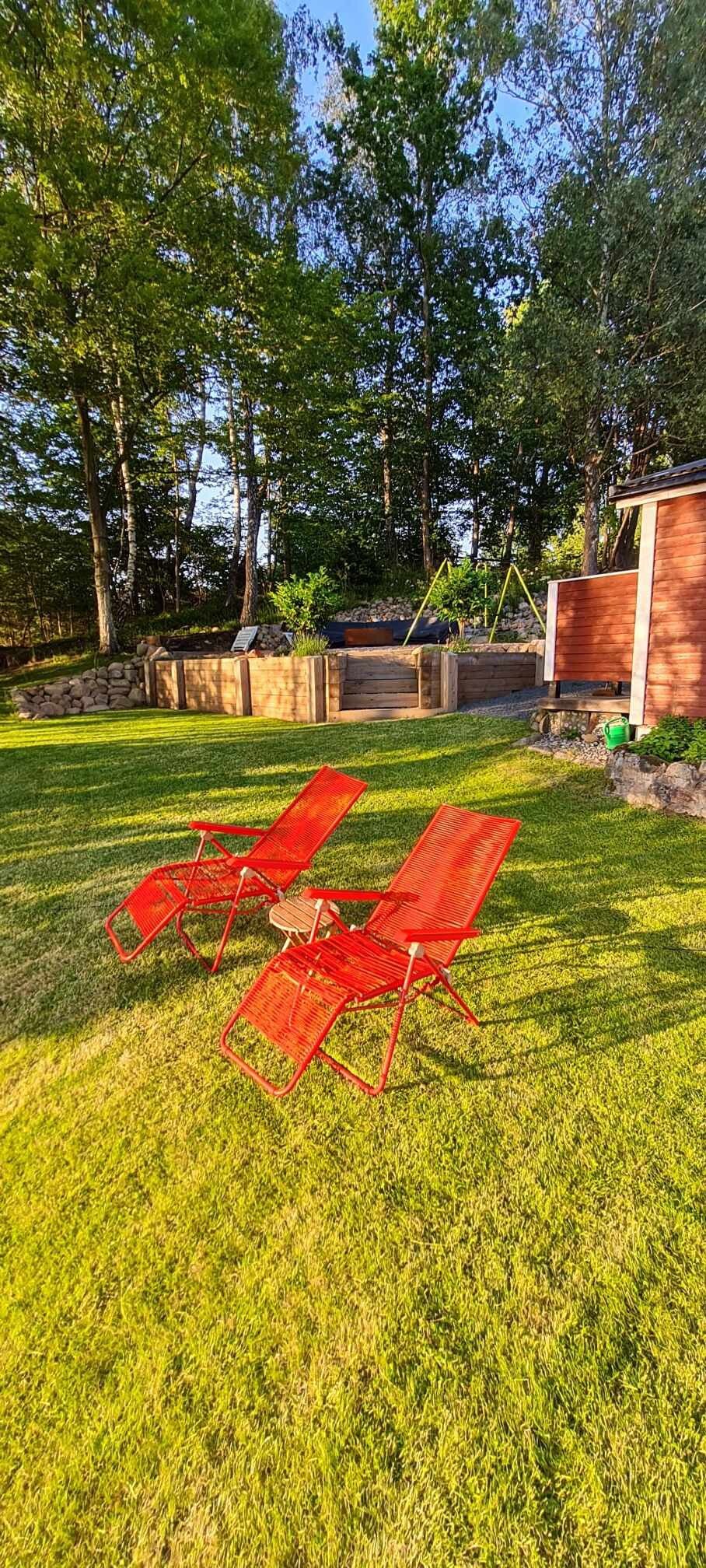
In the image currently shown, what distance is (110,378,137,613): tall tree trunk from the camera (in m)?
16.8

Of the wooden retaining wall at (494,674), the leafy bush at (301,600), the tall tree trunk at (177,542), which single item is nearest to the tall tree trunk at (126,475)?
the tall tree trunk at (177,542)

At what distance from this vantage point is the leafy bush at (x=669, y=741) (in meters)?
6.54

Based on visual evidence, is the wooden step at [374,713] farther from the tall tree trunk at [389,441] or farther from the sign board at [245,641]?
the tall tree trunk at [389,441]

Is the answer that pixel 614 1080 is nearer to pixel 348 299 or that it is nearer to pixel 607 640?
pixel 607 640

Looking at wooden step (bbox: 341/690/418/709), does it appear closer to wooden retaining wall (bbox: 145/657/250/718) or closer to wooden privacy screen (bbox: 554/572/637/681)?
wooden retaining wall (bbox: 145/657/250/718)

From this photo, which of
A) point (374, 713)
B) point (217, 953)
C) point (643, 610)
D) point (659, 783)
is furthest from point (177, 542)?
point (217, 953)

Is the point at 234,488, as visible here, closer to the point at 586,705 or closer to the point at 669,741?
the point at 586,705

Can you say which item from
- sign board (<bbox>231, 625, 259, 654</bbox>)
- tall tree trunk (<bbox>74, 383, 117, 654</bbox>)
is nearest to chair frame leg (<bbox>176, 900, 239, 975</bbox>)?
sign board (<bbox>231, 625, 259, 654</bbox>)

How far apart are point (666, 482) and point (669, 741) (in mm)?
2920

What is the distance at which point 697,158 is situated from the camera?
1575cm

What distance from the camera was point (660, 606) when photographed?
7.55 metres

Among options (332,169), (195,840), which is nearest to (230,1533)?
(195,840)

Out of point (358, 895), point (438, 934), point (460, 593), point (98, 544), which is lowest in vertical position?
point (438, 934)

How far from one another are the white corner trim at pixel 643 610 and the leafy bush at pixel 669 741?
0.70 meters
